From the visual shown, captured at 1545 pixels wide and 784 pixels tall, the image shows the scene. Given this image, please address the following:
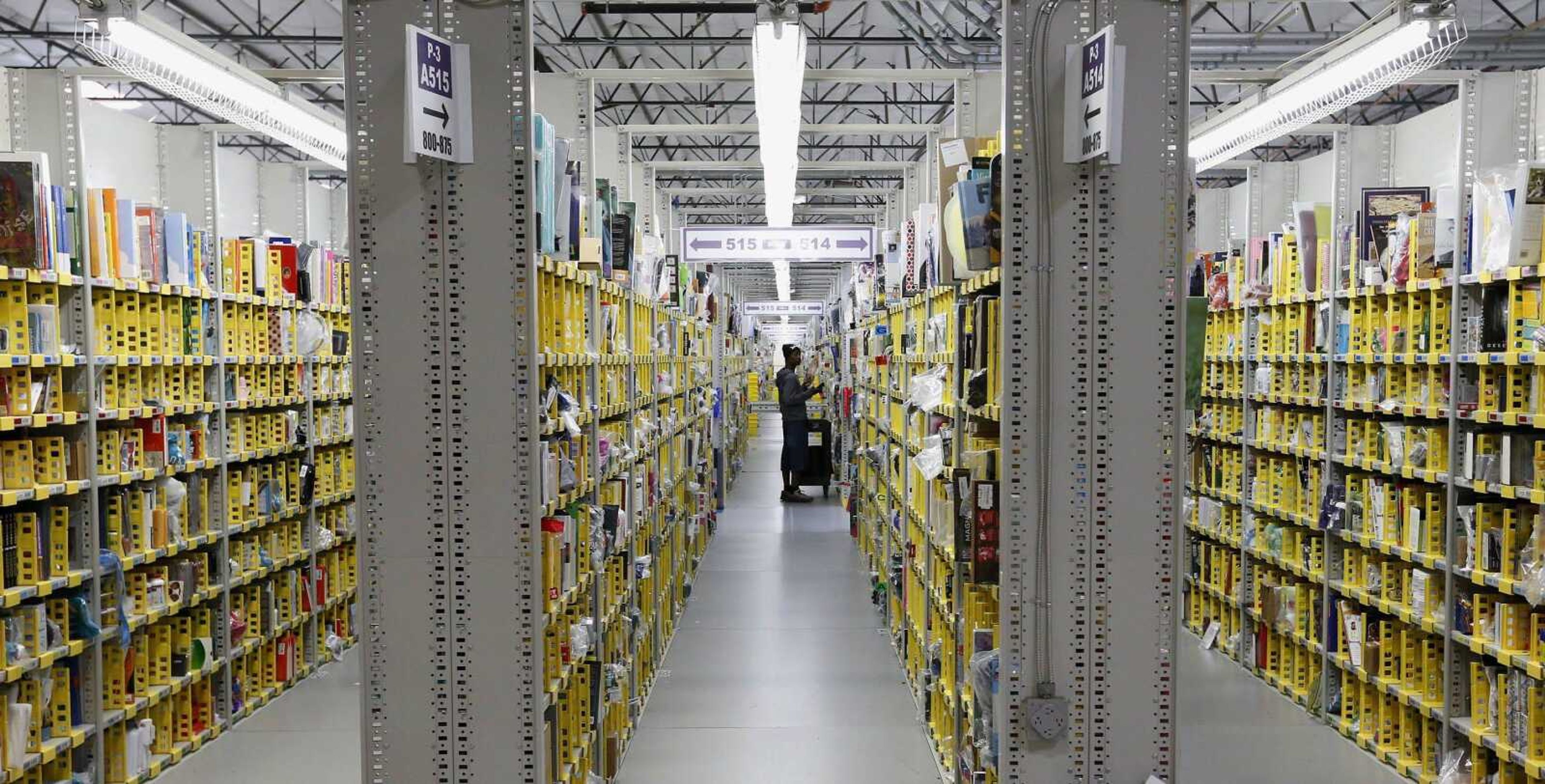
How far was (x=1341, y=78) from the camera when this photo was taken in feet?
16.5

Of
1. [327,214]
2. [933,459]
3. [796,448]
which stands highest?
[327,214]

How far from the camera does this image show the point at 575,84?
588cm

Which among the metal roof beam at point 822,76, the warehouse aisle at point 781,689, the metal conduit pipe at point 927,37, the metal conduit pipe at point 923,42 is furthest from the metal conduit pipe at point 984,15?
the warehouse aisle at point 781,689

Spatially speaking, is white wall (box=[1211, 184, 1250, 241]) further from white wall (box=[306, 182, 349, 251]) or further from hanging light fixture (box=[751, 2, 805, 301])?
white wall (box=[306, 182, 349, 251])

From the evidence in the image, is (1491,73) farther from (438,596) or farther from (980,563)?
(438,596)

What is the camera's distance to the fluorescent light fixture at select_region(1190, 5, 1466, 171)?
14.4ft

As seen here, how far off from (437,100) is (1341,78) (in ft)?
14.1

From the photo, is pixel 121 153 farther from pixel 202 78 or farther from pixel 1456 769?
pixel 1456 769

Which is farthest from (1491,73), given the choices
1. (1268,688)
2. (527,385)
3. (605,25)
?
(605,25)

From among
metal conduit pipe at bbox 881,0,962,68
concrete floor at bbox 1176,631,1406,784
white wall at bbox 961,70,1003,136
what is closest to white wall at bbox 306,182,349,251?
metal conduit pipe at bbox 881,0,962,68

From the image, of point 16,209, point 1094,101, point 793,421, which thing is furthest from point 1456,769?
point 793,421

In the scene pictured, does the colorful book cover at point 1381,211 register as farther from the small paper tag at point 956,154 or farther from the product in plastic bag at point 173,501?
Answer: the product in plastic bag at point 173,501

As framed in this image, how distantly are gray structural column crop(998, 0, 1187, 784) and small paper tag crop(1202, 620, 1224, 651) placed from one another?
559cm

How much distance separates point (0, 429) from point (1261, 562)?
295 inches
